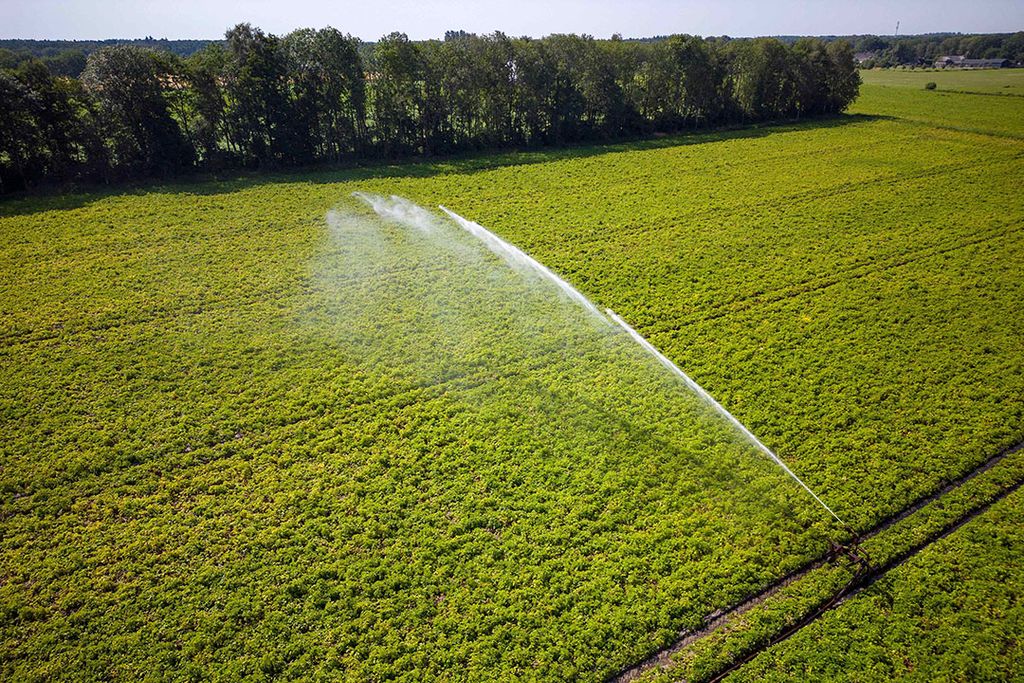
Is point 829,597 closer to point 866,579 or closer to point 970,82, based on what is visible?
point 866,579

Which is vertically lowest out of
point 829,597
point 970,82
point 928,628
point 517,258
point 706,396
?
point 928,628

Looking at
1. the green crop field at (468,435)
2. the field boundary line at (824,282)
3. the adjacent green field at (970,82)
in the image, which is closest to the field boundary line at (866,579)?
the green crop field at (468,435)

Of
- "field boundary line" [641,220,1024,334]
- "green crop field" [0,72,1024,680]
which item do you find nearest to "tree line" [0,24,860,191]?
"green crop field" [0,72,1024,680]

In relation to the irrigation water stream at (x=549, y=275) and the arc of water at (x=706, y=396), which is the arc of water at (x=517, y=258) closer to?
the irrigation water stream at (x=549, y=275)

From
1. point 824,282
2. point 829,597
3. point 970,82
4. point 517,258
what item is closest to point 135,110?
point 517,258

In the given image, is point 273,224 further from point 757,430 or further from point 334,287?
point 757,430

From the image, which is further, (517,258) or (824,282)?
(517,258)

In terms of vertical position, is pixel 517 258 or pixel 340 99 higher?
pixel 340 99

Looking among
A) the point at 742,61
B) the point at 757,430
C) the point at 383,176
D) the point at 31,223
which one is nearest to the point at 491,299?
the point at 757,430
